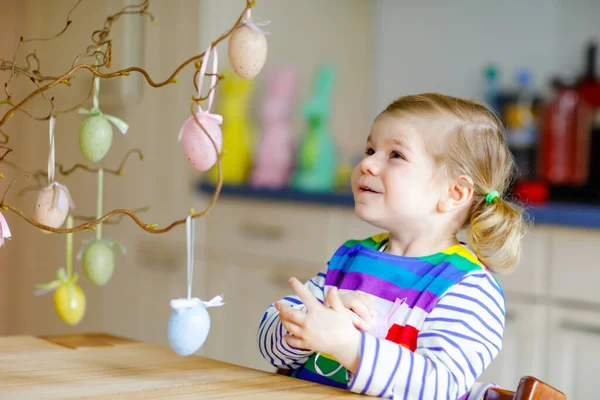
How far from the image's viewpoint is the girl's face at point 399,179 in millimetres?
988

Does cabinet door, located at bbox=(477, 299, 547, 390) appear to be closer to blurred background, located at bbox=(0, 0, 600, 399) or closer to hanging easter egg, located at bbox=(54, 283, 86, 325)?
blurred background, located at bbox=(0, 0, 600, 399)

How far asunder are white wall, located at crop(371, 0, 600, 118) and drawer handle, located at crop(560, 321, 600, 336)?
0.92 meters

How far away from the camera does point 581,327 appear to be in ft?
5.51

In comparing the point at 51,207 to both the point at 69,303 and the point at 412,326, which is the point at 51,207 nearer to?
the point at 69,303

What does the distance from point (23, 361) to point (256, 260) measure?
58.4 inches

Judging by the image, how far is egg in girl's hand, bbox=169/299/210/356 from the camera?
2.23ft

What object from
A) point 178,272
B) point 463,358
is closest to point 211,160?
point 463,358

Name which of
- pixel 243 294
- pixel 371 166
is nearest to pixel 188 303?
pixel 371 166

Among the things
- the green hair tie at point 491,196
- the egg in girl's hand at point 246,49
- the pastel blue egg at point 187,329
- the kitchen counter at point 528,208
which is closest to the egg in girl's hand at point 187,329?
the pastel blue egg at point 187,329

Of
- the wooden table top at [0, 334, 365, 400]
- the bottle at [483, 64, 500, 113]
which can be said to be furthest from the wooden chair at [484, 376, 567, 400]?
the bottle at [483, 64, 500, 113]

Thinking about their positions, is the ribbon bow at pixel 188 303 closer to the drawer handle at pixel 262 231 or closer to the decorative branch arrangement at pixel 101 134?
the decorative branch arrangement at pixel 101 134

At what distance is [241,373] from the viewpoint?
797 millimetres

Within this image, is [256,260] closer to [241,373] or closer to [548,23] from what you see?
[548,23]

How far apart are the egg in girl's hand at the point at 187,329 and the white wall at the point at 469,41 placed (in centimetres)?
191
